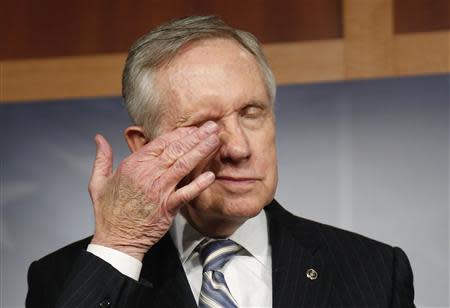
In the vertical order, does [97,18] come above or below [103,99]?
above

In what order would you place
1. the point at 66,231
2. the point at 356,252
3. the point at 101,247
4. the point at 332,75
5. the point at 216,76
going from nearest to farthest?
the point at 101,247, the point at 216,76, the point at 356,252, the point at 332,75, the point at 66,231

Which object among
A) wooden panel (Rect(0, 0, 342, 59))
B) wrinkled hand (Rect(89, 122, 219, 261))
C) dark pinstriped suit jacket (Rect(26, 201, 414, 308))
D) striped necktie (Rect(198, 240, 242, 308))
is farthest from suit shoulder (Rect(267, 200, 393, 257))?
wooden panel (Rect(0, 0, 342, 59))

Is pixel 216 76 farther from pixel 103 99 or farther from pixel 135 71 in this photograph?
pixel 103 99

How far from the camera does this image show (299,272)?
5.54ft

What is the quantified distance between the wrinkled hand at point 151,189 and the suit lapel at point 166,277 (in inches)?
4.1

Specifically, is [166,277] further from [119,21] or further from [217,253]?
[119,21]

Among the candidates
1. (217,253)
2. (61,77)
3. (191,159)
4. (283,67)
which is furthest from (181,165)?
(61,77)

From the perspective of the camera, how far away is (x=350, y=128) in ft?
7.13

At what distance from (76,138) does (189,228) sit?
2.39 ft

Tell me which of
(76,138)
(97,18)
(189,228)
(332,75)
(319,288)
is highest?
(97,18)

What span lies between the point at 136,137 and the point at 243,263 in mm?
324

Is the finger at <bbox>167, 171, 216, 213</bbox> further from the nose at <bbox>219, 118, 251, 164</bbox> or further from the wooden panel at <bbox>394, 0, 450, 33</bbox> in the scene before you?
the wooden panel at <bbox>394, 0, 450, 33</bbox>

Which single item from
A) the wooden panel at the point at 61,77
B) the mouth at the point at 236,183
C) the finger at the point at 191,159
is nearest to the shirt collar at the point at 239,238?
the mouth at the point at 236,183

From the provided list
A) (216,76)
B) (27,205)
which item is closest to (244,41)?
(216,76)
